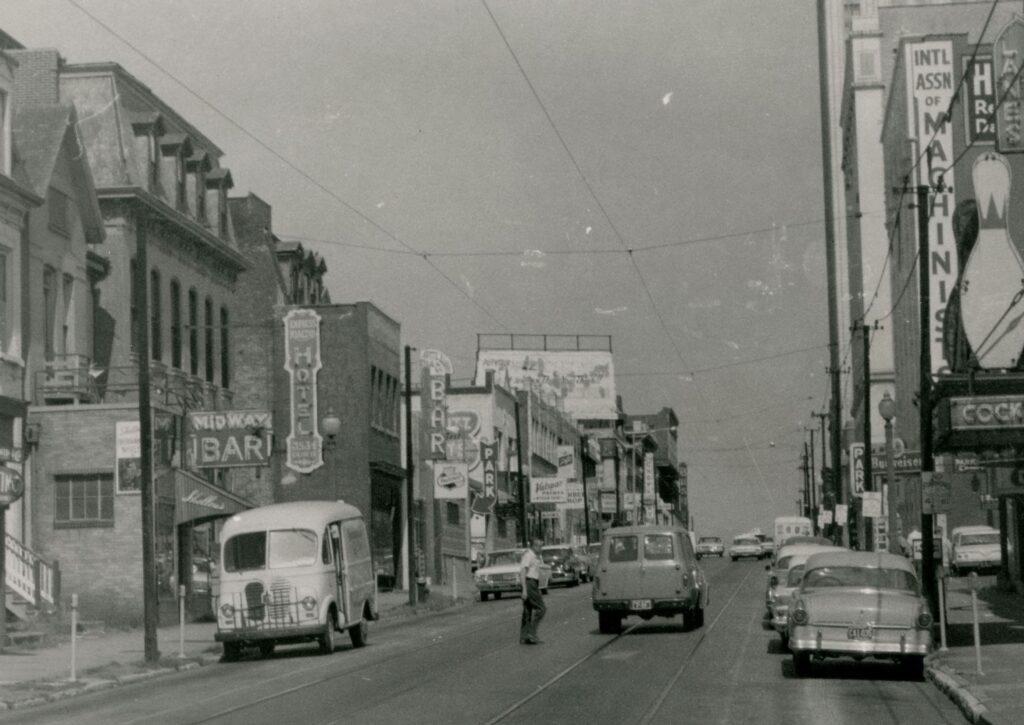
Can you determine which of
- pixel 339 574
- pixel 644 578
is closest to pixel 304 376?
pixel 644 578

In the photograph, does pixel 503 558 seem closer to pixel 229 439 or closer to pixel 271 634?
pixel 229 439

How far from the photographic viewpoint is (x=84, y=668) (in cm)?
2461

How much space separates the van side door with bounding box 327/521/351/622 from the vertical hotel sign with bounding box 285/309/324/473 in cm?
2354

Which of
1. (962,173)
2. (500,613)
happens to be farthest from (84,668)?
(962,173)

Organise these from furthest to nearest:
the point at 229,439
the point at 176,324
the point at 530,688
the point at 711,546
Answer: the point at 711,546 < the point at 176,324 < the point at 229,439 < the point at 530,688

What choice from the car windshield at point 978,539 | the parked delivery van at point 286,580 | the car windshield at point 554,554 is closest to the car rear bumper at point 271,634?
the parked delivery van at point 286,580

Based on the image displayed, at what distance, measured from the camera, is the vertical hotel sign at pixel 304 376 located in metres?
52.2

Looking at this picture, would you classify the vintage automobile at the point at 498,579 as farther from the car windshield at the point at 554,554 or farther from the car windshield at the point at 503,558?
the car windshield at the point at 554,554

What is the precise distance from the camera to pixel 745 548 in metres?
97.4

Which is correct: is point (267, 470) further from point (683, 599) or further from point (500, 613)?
point (683, 599)

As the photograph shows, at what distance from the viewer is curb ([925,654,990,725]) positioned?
16234 mm

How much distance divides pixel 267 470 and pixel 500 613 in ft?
58.2

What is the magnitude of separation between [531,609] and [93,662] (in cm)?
725

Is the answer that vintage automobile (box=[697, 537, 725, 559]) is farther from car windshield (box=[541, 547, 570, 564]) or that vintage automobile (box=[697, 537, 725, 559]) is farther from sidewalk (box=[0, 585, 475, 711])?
sidewalk (box=[0, 585, 475, 711])
